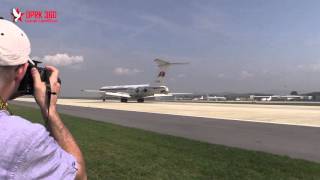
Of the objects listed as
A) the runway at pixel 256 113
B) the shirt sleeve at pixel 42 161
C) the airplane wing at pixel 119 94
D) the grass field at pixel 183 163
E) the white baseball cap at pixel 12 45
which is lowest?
the grass field at pixel 183 163

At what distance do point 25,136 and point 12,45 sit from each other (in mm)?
423

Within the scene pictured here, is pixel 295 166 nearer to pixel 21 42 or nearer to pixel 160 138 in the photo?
pixel 160 138

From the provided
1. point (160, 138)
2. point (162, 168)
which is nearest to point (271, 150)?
point (160, 138)

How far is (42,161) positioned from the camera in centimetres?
160

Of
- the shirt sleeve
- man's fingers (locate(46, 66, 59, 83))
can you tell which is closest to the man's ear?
man's fingers (locate(46, 66, 59, 83))

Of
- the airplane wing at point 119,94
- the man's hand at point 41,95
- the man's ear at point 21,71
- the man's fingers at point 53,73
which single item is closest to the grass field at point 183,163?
the man's fingers at point 53,73

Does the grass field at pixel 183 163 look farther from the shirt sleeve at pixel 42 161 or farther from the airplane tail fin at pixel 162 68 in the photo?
the airplane tail fin at pixel 162 68

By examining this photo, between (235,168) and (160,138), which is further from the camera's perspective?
(160,138)

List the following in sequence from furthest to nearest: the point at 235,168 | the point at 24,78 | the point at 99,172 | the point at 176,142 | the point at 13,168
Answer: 1. the point at 176,142
2. the point at 235,168
3. the point at 99,172
4. the point at 24,78
5. the point at 13,168

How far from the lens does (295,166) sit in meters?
10.7

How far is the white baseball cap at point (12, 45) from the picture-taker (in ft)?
5.87

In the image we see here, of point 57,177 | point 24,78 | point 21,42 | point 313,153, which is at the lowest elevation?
point 313,153

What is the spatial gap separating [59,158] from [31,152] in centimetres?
13

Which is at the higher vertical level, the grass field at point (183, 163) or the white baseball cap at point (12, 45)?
the white baseball cap at point (12, 45)
